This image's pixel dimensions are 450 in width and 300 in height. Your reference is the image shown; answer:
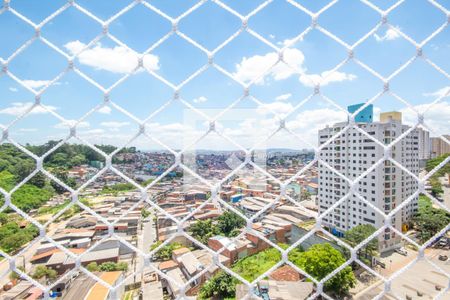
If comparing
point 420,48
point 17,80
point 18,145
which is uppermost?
point 420,48

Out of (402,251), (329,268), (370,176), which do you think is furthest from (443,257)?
(329,268)

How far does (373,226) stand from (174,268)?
377 cm

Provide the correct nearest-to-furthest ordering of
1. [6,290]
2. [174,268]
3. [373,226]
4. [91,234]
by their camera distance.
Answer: [6,290] < [174,268] < [373,226] < [91,234]

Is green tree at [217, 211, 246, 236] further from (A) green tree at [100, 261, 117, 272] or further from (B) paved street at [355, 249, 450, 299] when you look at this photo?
(B) paved street at [355, 249, 450, 299]

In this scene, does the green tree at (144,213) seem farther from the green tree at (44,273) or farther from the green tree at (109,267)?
the green tree at (44,273)

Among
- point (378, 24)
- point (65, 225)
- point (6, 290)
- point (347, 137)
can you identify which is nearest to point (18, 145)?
point (378, 24)

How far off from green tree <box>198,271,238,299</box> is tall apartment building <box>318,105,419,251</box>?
2.34 metres

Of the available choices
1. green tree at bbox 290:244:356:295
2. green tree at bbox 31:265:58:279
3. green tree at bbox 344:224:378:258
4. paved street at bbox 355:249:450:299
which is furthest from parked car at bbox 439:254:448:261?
green tree at bbox 31:265:58:279

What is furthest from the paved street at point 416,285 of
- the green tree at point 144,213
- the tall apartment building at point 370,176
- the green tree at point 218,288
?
the green tree at point 144,213

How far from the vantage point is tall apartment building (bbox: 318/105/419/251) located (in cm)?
403

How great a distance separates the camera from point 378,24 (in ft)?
2.04

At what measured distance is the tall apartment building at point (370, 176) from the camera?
4027mm

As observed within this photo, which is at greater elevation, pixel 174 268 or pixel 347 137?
pixel 347 137

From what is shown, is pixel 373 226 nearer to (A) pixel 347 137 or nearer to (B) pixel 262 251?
(A) pixel 347 137
